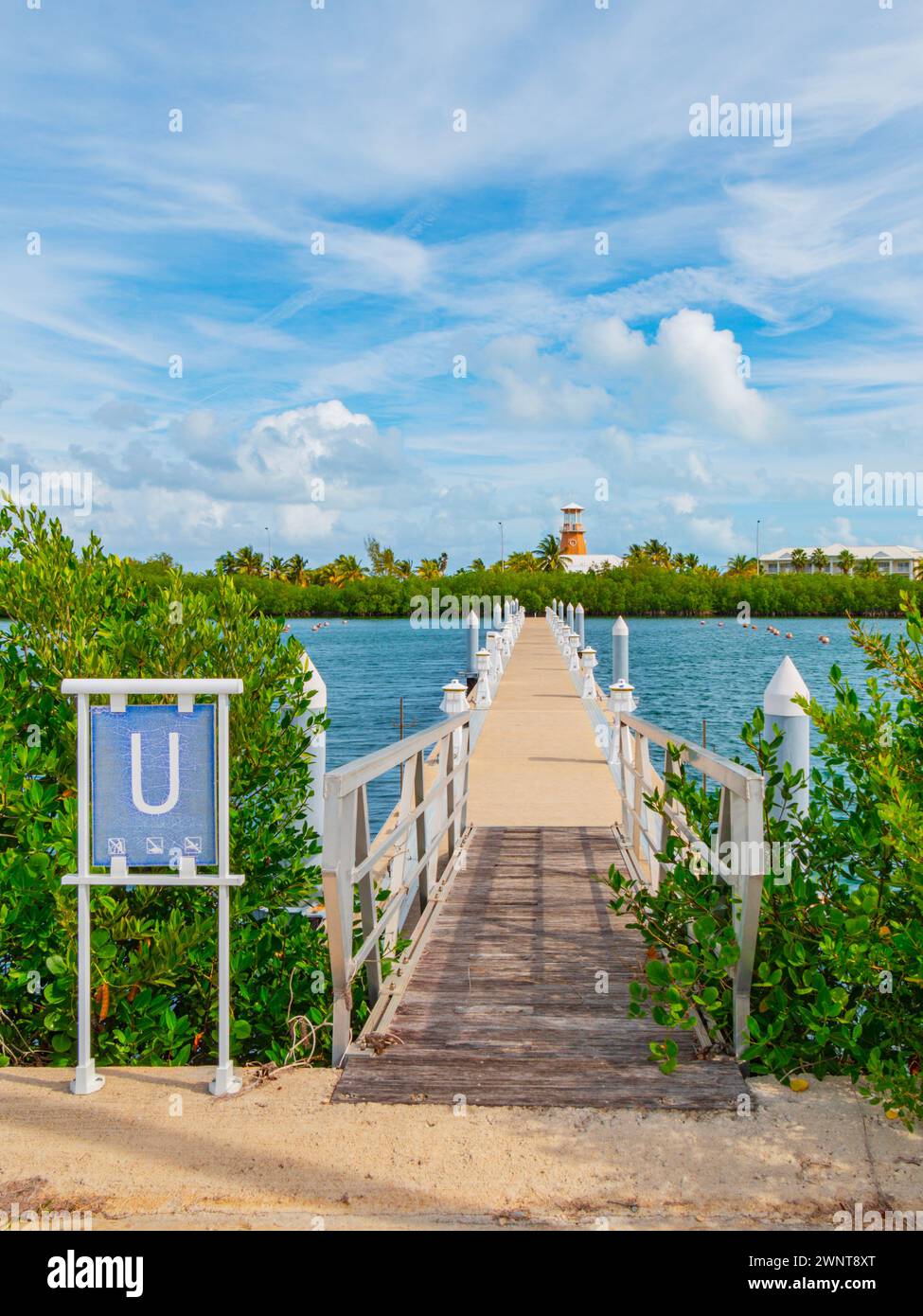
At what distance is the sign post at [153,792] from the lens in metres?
3.49

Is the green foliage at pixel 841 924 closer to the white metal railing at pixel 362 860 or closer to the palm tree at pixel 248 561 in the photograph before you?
the white metal railing at pixel 362 860

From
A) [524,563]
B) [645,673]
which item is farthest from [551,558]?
[645,673]

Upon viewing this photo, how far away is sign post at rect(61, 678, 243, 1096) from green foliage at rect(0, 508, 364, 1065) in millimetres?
388

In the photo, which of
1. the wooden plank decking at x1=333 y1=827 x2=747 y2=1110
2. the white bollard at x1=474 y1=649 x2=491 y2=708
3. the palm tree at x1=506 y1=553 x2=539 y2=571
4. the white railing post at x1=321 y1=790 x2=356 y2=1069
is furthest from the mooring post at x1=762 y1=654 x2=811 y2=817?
the palm tree at x1=506 y1=553 x2=539 y2=571

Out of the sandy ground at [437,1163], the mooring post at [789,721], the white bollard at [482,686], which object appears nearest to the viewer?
the sandy ground at [437,1163]

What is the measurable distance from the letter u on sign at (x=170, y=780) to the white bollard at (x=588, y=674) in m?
14.0

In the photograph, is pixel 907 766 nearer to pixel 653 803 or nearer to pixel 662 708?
pixel 653 803

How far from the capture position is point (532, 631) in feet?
161

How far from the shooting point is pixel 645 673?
4225 cm

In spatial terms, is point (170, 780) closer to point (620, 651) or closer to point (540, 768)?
point (540, 768)

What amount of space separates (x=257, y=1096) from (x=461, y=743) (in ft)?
16.2

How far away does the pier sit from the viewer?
3.48m

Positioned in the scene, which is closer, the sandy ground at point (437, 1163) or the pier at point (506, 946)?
the sandy ground at point (437, 1163)

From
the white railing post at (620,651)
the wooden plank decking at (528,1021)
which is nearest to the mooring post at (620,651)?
the white railing post at (620,651)
